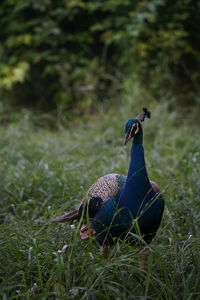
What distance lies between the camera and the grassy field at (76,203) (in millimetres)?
Result: 2293

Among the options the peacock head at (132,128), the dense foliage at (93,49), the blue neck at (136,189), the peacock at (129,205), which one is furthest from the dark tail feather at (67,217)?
the dense foliage at (93,49)

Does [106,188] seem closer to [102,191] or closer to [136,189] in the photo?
[102,191]

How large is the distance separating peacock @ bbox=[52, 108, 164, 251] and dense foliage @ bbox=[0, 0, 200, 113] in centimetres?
411

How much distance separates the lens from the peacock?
2.72 meters

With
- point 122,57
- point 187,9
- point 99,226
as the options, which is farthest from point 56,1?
point 99,226

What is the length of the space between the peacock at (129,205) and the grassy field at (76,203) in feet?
0.29

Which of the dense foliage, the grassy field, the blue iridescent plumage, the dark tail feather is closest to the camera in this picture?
the grassy field

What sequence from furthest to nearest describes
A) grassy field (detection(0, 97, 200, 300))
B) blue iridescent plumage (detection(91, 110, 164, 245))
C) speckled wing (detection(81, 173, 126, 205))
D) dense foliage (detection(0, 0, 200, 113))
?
dense foliage (detection(0, 0, 200, 113)) < speckled wing (detection(81, 173, 126, 205)) < blue iridescent plumage (detection(91, 110, 164, 245)) < grassy field (detection(0, 97, 200, 300))

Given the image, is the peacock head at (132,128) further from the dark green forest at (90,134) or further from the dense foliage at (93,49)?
the dense foliage at (93,49)

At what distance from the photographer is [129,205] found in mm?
2746

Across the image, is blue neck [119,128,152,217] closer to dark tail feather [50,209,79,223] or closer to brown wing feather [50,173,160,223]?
brown wing feather [50,173,160,223]

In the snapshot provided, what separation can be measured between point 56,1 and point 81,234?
5.57 meters

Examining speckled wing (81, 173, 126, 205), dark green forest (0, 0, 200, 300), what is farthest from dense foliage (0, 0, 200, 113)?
speckled wing (81, 173, 126, 205)

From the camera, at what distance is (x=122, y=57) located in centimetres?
754
